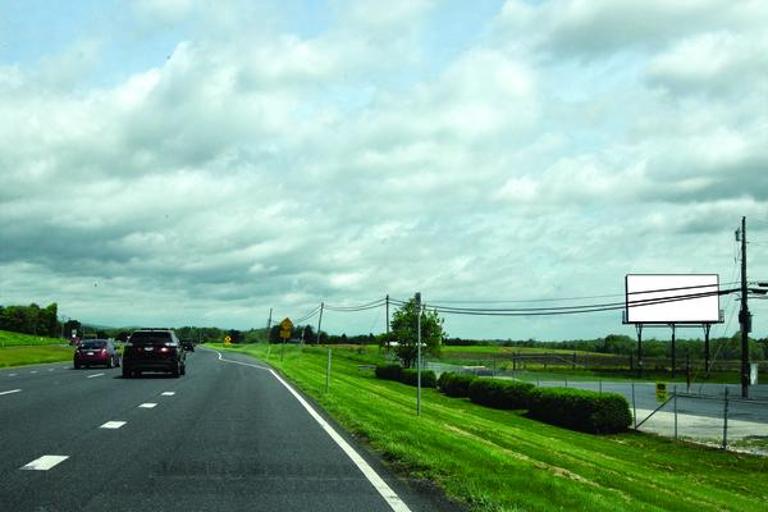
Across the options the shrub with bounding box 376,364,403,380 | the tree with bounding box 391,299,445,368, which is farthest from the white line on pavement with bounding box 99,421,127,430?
the tree with bounding box 391,299,445,368

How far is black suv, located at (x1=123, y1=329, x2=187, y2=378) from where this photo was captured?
35.5m

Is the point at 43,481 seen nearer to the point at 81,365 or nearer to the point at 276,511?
the point at 276,511

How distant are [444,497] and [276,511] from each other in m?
1.89

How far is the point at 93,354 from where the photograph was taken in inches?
1793

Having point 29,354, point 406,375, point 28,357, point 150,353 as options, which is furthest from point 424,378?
point 29,354

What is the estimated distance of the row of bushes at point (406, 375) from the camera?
5868 centimetres

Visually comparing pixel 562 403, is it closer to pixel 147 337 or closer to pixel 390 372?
pixel 147 337

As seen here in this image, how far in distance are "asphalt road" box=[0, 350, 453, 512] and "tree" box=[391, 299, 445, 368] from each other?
5983 cm

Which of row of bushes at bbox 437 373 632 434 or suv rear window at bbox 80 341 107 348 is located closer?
row of bushes at bbox 437 373 632 434

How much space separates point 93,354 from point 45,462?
123 ft

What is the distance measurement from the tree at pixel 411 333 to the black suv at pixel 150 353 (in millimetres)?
42418

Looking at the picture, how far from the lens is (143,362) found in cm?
3562

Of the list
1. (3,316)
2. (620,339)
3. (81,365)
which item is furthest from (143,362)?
(3,316)

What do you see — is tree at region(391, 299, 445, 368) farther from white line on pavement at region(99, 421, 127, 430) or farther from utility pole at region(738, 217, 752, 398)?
white line on pavement at region(99, 421, 127, 430)
